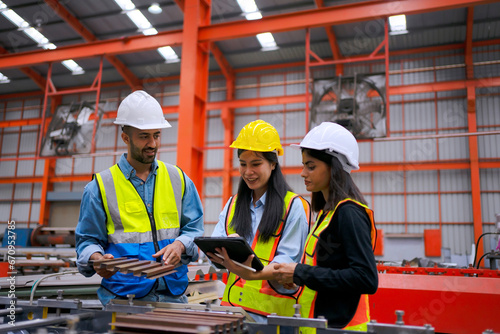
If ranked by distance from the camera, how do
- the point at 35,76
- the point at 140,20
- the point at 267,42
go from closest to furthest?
1. the point at 140,20
2. the point at 267,42
3. the point at 35,76

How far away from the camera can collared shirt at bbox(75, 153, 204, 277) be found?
2082mm

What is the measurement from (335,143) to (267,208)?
510 mm

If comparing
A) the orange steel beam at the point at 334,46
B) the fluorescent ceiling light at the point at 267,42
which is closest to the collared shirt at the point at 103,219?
the orange steel beam at the point at 334,46

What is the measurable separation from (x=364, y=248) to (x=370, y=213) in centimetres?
17

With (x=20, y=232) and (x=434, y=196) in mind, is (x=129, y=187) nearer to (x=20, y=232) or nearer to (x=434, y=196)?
(x=434, y=196)

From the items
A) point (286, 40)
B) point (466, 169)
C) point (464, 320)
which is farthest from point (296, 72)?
point (464, 320)

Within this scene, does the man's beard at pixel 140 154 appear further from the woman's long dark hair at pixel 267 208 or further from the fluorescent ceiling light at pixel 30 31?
the fluorescent ceiling light at pixel 30 31

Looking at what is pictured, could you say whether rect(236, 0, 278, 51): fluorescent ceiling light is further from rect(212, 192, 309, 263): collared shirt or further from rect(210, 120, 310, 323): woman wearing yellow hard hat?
rect(212, 192, 309, 263): collared shirt

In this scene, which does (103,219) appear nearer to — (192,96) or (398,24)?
(192,96)

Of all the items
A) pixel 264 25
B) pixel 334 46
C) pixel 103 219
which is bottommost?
pixel 103 219

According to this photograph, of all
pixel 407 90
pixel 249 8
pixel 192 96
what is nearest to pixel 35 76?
pixel 249 8

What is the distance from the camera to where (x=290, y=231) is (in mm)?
2023

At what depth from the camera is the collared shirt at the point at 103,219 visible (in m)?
2.08

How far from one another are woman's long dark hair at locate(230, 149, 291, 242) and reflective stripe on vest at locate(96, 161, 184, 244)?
14.5 inches
